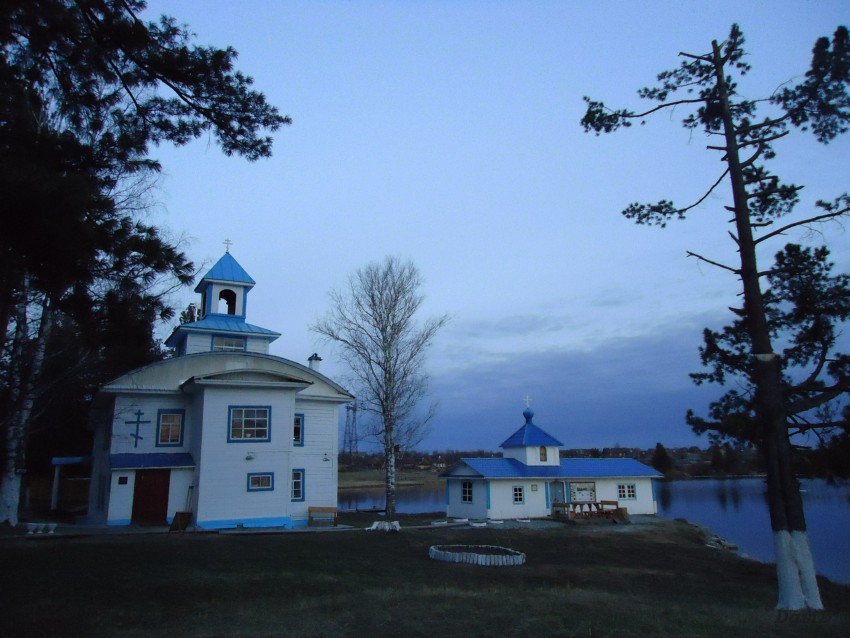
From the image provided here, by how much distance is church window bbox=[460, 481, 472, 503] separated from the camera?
1265 inches

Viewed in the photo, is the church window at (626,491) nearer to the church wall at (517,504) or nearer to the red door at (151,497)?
the church wall at (517,504)

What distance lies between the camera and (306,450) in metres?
26.0

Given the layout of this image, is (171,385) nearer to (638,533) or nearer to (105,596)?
(105,596)

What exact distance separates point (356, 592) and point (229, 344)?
763 inches

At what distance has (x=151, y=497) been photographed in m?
22.7

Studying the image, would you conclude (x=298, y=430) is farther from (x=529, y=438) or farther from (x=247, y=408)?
(x=529, y=438)

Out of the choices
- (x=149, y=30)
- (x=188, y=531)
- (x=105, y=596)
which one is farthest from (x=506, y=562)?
(x=149, y=30)

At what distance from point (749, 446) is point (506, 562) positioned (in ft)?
20.8

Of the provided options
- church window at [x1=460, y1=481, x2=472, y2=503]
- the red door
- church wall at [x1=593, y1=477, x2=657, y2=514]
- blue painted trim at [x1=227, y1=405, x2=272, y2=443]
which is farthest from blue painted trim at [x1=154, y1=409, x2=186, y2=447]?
church wall at [x1=593, y1=477, x2=657, y2=514]

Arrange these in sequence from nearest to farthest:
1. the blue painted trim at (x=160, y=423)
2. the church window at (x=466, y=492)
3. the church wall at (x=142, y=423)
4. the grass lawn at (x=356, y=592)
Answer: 1. the grass lawn at (x=356, y=592)
2. the church wall at (x=142, y=423)
3. the blue painted trim at (x=160, y=423)
4. the church window at (x=466, y=492)

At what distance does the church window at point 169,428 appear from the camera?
78.2ft

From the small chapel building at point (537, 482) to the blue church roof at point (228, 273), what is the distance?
14.7 meters

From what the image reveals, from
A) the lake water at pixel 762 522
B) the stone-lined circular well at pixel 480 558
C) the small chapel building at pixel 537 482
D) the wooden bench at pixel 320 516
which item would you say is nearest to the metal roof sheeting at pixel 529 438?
the small chapel building at pixel 537 482

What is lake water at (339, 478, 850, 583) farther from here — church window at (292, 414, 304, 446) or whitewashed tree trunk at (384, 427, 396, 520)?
church window at (292, 414, 304, 446)
